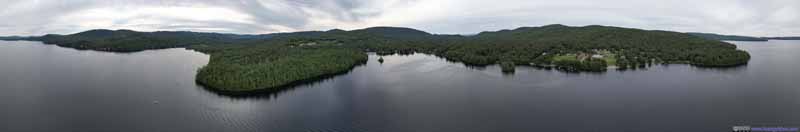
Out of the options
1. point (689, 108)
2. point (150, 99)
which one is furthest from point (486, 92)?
point (150, 99)

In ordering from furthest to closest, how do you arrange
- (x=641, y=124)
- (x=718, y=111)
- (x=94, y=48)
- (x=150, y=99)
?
(x=94, y=48)
(x=150, y=99)
(x=718, y=111)
(x=641, y=124)

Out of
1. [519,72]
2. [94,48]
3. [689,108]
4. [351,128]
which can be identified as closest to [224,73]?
[351,128]

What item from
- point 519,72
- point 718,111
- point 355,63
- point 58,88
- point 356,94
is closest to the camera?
point 718,111

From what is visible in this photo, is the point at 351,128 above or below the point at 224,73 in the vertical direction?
below

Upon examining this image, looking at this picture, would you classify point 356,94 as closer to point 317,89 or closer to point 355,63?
point 317,89

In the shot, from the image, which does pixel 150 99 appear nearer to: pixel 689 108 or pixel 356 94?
pixel 356 94

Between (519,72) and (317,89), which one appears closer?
(317,89)
